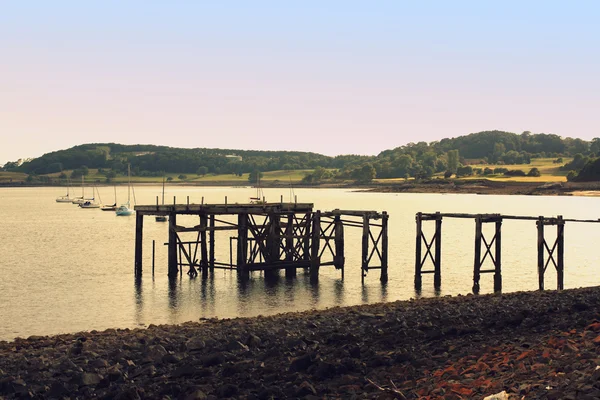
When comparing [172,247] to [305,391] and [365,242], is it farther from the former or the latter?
[305,391]

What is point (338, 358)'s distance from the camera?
Answer: 21.4 meters

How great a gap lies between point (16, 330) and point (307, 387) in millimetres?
18190

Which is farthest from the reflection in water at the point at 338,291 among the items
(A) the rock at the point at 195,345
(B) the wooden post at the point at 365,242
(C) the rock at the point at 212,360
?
(C) the rock at the point at 212,360

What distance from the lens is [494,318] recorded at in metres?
25.1

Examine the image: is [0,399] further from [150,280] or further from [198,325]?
[150,280]

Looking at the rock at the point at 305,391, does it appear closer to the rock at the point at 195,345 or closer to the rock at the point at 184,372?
the rock at the point at 184,372

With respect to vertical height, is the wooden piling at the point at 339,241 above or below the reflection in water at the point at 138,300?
above

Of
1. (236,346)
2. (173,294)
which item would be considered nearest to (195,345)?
(236,346)

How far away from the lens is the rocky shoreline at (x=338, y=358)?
18.4m

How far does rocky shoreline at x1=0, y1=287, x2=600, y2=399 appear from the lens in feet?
60.2

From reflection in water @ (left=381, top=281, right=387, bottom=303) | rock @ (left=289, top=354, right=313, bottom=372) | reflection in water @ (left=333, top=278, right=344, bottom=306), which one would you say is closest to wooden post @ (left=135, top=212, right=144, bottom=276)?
reflection in water @ (left=333, top=278, right=344, bottom=306)

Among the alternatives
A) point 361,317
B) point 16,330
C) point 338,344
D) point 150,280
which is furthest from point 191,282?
point 338,344

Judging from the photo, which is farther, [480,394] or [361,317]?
[361,317]

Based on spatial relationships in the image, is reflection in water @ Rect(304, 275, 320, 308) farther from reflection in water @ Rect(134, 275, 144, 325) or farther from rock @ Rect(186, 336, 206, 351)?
rock @ Rect(186, 336, 206, 351)
